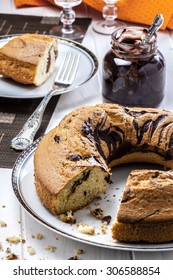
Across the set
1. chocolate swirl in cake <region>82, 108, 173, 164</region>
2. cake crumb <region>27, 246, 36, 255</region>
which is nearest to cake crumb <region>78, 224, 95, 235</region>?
cake crumb <region>27, 246, 36, 255</region>

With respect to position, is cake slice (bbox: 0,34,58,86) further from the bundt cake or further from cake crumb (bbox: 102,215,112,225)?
cake crumb (bbox: 102,215,112,225)

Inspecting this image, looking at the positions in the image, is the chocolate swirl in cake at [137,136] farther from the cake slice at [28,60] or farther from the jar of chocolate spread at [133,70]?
the cake slice at [28,60]

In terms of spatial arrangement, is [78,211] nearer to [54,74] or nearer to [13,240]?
[13,240]

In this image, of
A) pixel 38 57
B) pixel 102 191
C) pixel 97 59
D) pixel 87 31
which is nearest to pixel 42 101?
pixel 38 57

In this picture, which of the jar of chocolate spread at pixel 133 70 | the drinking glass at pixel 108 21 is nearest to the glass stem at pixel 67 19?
the drinking glass at pixel 108 21

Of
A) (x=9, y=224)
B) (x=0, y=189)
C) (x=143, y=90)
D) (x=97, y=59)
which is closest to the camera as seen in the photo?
(x=9, y=224)

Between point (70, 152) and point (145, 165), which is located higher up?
point (70, 152)

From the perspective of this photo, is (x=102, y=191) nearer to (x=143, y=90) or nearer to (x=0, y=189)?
(x=0, y=189)

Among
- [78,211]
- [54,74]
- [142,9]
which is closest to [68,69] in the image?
[54,74]
